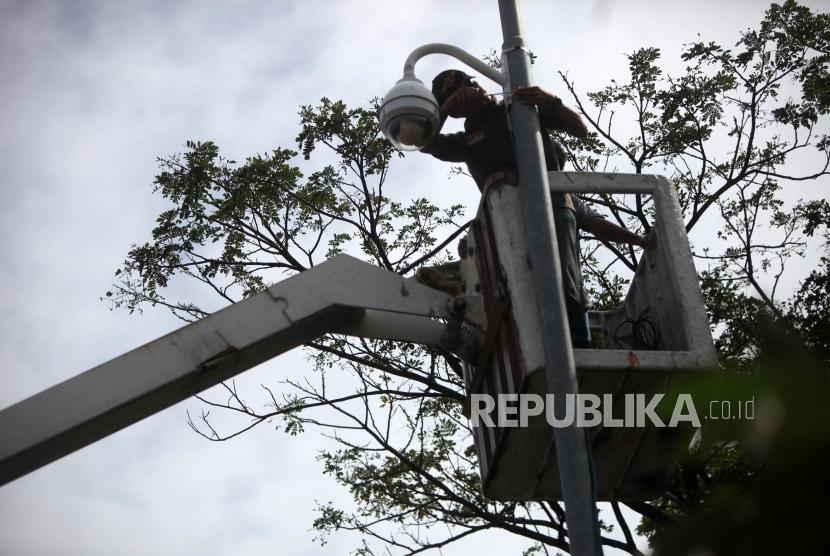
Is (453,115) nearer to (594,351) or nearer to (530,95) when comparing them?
(530,95)

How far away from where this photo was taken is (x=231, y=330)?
17.2 ft

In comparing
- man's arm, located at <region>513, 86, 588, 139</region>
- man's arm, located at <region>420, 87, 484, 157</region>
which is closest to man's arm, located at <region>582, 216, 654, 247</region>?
man's arm, located at <region>513, 86, 588, 139</region>

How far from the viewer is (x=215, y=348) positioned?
5.16 m

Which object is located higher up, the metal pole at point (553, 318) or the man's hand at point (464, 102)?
the man's hand at point (464, 102)

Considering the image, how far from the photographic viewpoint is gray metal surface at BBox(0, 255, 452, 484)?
486 cm

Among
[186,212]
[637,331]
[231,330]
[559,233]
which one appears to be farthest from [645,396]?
[186,212]

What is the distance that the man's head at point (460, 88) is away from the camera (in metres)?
5.93

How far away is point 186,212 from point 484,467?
661cm

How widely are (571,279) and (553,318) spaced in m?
1.40

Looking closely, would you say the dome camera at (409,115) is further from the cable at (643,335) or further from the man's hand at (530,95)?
the cable at (643,335)

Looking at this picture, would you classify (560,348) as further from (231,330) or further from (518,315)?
(231,330)

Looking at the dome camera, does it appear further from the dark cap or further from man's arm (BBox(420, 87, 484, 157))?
the dark cap

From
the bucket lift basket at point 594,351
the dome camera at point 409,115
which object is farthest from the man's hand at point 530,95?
the bucket lift basket at point 594,351

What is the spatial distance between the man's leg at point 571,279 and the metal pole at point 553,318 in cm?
90
